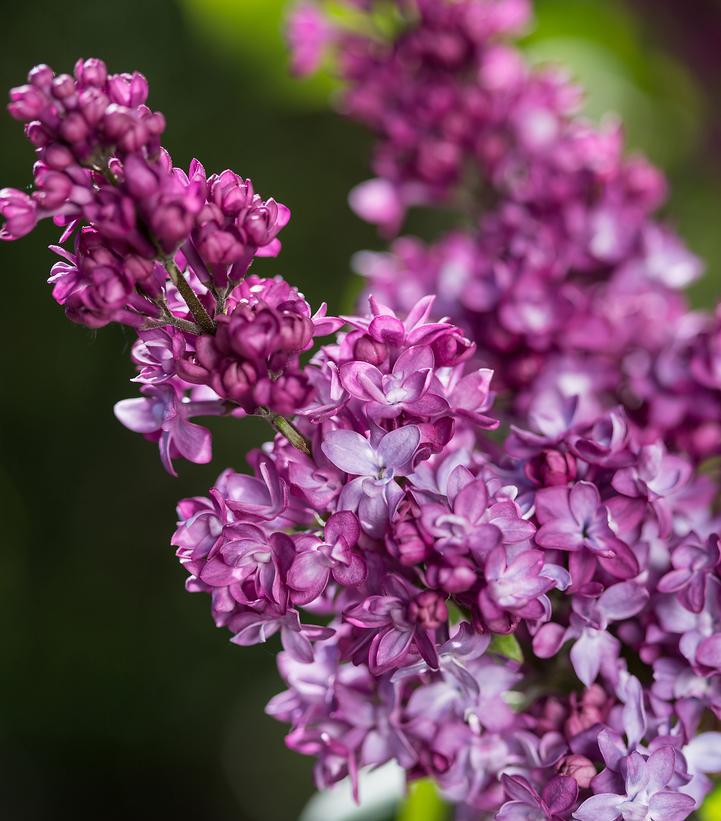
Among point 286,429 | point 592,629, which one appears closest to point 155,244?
point 286,429

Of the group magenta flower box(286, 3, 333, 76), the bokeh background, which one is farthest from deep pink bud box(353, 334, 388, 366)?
the bokeh background

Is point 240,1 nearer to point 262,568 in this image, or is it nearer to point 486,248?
point 486,248

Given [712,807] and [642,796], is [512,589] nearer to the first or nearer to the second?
Answer: [642,796]

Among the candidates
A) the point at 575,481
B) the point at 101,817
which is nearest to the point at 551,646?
the point at 575,481

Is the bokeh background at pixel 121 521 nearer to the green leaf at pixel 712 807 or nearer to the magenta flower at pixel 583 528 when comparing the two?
the green leaf at pixel 712 807

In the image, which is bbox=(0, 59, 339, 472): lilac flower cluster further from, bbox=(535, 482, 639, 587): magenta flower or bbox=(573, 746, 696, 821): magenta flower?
bbox=(573, 746, 696, 821): magenta flower

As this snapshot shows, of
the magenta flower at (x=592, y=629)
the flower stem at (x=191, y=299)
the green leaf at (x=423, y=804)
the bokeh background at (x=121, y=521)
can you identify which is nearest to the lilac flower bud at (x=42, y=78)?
the flower stem at (x=191, y=299)
